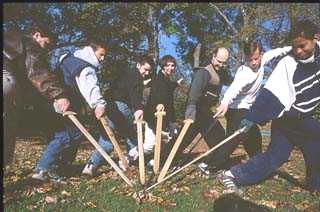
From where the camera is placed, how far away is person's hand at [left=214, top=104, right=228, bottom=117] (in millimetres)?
6047

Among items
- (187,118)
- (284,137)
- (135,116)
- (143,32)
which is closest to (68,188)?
(135,116)

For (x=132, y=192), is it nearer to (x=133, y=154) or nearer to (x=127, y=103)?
→ (x=133, y=154)

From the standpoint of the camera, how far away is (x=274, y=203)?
5883 millimetres

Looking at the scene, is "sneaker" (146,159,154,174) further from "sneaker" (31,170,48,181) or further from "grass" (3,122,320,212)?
"sneaker" (31,170,48,181)

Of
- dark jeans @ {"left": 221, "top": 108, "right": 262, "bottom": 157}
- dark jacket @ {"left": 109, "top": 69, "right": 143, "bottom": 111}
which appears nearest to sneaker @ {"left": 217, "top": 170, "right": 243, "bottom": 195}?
dark jeans @ {"left": 221, "top": 108, "right": 262, "bottom": 157}

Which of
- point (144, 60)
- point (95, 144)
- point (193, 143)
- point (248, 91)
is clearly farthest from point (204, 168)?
point (144, 60)

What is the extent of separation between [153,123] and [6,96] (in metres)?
1.62

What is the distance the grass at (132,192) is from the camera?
576 cm

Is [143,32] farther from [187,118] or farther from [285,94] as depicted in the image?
[285,94]

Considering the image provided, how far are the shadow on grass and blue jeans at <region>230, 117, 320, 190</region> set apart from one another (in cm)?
20

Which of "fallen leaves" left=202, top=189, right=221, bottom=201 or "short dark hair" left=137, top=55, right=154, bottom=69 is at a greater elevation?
"short dark hair" left=137, top=55, right=154, bottom=69

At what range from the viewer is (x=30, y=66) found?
19.6 feet

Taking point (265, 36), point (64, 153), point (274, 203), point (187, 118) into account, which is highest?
point (265, 36)

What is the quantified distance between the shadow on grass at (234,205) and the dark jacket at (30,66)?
80.8 inches
